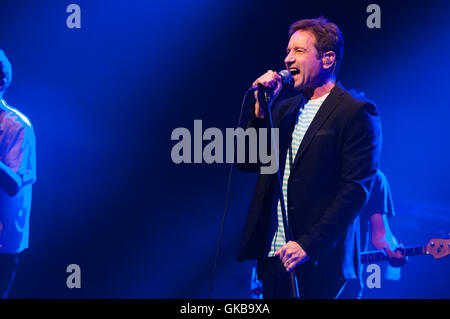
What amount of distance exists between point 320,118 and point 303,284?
0.66 meters

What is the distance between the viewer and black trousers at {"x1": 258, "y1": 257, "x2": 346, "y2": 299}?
1823 mm

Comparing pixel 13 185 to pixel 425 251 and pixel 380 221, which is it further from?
pixel 425 251

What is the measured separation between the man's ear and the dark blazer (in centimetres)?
17

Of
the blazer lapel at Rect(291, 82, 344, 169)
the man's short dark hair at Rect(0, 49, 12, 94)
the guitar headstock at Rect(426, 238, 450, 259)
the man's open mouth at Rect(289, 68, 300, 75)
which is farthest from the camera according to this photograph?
the guitar headstock at Rect(426, 238, 450, 259)

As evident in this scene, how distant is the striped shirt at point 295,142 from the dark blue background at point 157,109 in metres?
1.60

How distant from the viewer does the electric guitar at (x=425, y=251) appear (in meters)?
3.31

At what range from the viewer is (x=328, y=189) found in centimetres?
187

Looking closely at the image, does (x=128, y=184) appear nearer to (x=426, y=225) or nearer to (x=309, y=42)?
(x=309, y=42)

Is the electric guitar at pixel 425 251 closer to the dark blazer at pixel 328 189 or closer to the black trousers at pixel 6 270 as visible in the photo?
the dark blazer at pixel 328 189

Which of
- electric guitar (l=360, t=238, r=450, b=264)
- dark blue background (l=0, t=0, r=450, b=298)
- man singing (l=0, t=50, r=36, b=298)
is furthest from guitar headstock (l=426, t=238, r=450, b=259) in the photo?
man singing (l=0, t=50, r=36, b=298)

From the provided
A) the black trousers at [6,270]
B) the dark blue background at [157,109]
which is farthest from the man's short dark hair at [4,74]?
the black trousers at [6,270]

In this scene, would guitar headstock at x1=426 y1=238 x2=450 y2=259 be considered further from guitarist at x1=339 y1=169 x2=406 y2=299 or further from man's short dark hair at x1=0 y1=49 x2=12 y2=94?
man's short dark hair at x1=0 y1=49 x2=12 y2=94

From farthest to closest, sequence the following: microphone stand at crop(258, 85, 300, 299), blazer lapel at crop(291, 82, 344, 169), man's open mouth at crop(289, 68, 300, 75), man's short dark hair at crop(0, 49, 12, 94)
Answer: man's short dark hair at crop(0, 49, 12, 94) → man's open mouth at crop(289, 68, 300, 75) → blazer lapel at crop(291, 82, 344, 169) → microphone stand at crop(258, 85, 300, 299)

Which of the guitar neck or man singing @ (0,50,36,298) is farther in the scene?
the guitar neck
